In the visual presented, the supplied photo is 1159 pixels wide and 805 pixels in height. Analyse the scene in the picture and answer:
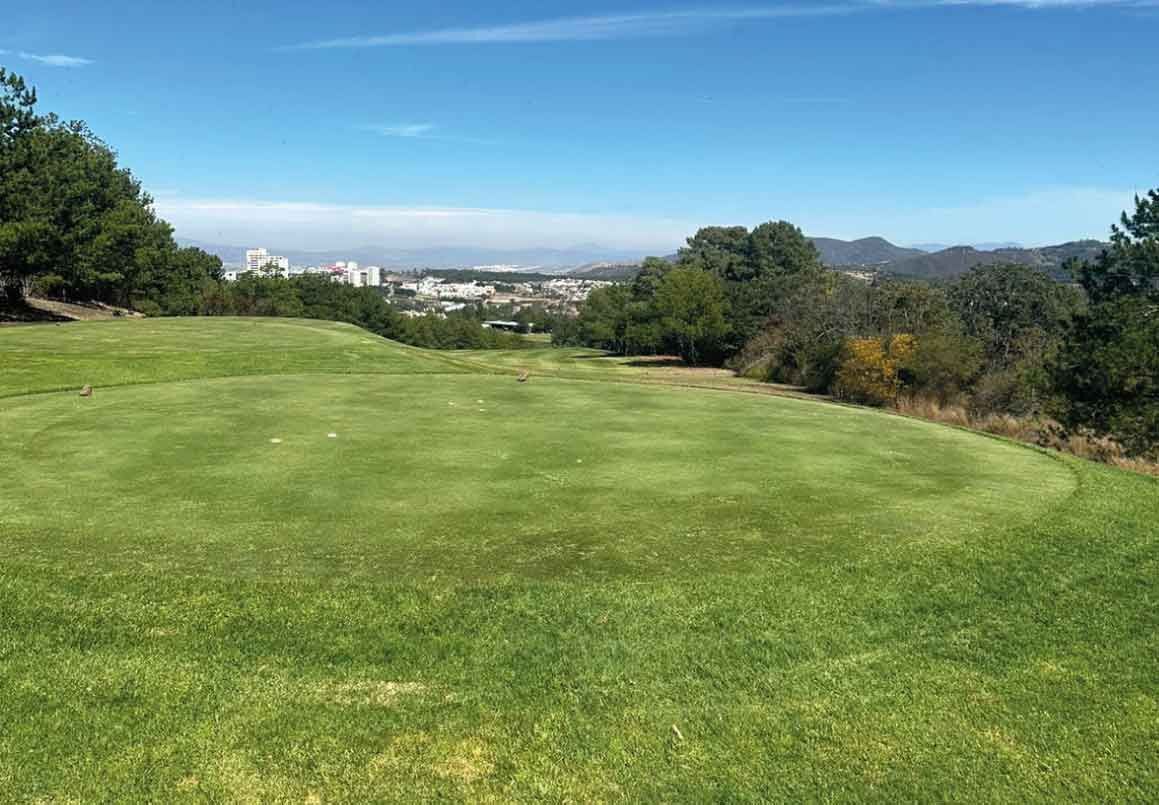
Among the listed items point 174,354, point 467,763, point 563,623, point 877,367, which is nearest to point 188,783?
point 467,763

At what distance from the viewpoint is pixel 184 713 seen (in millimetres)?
4508

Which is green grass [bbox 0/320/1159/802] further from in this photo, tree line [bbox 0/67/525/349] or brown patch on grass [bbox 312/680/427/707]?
tree line [bbox 0/67/525/349]

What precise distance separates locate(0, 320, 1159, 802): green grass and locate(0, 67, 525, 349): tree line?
111 feet

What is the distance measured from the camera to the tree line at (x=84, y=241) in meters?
36.4

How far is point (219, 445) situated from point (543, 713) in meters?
7.33

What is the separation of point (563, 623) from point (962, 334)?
4839 centimetres

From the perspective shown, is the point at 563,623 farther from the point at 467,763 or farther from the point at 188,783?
the point at 188,783

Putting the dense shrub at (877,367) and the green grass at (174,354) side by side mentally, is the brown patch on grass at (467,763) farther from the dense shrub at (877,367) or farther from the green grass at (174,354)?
the dense shrub at (877,367)

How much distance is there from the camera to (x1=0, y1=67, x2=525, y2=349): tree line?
36406 millimetres

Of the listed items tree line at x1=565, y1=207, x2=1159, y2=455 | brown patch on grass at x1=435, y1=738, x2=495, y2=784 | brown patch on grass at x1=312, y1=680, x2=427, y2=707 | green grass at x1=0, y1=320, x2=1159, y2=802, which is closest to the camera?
brown patch on grass at x1=435, y1=738, x2=495, y2=784

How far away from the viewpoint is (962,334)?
156 feet

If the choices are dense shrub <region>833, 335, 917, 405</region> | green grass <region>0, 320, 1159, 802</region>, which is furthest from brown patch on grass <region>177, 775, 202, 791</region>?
dense shrub <region>833, 335, 917, 405</region>

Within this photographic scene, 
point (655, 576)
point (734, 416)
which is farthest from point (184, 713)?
point (734, 416)

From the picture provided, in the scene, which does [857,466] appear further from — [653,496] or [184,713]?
[184,713]
